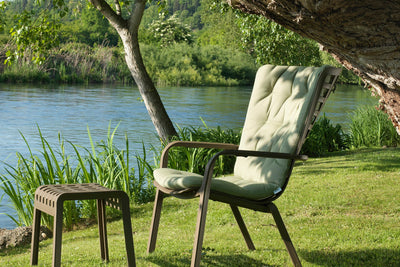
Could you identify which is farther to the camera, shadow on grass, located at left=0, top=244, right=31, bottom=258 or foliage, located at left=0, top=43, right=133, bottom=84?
foliage, located at left=0, top=43, right=133, bottom=84

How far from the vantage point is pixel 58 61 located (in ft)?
77.5

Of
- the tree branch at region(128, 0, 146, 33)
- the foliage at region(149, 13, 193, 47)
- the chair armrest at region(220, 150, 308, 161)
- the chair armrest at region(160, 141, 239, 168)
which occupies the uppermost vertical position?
the foliage at region(149, 13, 193, 47)

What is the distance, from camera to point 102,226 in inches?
119

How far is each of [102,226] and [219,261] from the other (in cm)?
69

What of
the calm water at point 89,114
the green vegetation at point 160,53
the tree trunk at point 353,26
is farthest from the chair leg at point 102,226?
the green vegetation at point 160,53

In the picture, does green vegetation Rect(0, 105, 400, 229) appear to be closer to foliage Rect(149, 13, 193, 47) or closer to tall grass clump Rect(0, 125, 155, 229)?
tall grass clump Rect(0, 125, 155, 229)

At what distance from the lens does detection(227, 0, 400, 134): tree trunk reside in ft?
7.00

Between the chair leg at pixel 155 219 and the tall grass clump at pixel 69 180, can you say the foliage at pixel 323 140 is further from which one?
the chair leg at pixel 155 219

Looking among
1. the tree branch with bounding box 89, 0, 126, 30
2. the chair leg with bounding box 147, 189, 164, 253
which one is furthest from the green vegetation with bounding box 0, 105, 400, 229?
the chair leg with bounding box 147, 189, 164, 253

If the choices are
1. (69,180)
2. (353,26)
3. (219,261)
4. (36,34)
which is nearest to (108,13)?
(36,34)

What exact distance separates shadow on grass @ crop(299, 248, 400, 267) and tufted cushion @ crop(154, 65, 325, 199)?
0.56 meters

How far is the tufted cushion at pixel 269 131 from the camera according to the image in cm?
269

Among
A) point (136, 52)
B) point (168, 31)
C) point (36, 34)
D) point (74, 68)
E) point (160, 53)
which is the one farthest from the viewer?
point (168, 31)

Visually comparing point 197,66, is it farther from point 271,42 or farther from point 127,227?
point 127,227
